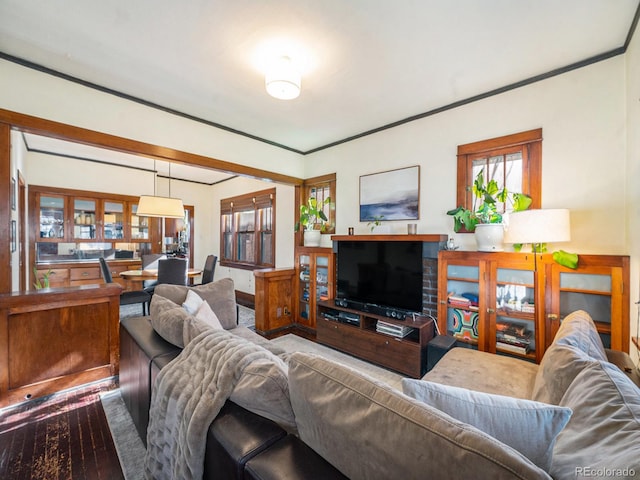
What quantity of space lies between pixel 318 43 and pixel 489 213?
1996mm

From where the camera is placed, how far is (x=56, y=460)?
5.60 ft

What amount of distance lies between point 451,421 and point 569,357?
0.91m

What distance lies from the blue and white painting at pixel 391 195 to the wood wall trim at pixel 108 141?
61.6 inches

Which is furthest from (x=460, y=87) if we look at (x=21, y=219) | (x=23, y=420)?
(x=21, y=219)

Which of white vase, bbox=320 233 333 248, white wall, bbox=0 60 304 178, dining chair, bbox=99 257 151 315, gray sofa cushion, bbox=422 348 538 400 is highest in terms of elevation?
white wall, bbox=0 60 304 178

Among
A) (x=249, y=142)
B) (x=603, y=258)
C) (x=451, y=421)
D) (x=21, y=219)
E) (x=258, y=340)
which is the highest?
(x=249, y=142)

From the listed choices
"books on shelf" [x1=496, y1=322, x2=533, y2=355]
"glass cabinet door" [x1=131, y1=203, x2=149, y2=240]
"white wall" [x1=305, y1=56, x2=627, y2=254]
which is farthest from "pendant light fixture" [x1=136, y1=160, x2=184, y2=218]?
"books on shelf" [x1=496, y1=322, x2=533, y2=355]

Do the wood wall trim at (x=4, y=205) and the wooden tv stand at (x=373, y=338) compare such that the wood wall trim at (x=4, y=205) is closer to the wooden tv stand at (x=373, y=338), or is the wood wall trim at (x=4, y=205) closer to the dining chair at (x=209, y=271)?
the dining chair at (x=209, y=271)

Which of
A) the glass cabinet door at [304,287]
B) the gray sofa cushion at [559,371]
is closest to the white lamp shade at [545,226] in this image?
the gray sofa cushion at [559,371]

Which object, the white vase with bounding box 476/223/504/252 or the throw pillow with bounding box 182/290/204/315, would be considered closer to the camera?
the throw pillow with bounding box 182/290/204/315

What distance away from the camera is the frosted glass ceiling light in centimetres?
211

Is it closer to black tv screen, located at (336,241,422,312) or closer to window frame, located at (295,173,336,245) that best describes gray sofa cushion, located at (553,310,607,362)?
black tv screen, located at (336,241,422,312)

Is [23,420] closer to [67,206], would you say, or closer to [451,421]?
[451,421]

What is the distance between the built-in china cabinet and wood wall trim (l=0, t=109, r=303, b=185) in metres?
3.44
